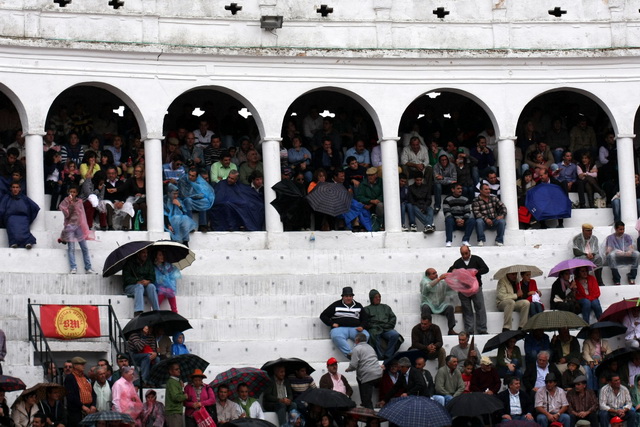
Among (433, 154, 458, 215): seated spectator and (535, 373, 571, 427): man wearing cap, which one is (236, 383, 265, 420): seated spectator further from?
(433, 154, 458, 215): seated spectator

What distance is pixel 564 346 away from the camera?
36125 millimetres

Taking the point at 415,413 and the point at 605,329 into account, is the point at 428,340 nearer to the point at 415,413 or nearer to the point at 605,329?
the point at 605,329

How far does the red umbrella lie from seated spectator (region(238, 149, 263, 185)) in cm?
899

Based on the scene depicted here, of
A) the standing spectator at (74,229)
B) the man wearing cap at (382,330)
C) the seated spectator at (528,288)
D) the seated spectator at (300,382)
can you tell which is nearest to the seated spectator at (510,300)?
the seated spectator at (528,288)

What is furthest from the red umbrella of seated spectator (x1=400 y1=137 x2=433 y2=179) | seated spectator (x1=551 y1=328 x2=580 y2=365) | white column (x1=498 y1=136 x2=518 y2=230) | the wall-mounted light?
the wall-mounted light

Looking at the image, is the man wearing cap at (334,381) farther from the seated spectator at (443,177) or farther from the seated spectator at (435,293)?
the seated spectator at (443,177)

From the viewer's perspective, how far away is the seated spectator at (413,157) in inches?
1688

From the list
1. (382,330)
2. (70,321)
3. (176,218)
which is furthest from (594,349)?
Result: (70,321)

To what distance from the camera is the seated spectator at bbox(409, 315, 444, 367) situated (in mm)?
35688

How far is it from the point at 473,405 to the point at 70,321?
7.60 metres

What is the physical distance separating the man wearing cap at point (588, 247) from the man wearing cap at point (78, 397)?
11.5 metres

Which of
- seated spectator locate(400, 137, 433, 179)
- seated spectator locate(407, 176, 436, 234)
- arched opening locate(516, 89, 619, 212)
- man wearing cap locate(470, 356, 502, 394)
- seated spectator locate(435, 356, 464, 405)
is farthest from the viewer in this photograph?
arched opening locate(516, 89, 619, 212)

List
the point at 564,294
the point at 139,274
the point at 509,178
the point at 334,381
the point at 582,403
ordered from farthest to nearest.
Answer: the point at 509,178 < the point at 564,294 < the point at 139,274 < the point at 334,381 < the point at 582,403

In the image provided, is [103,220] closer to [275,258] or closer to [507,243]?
[275,258]
